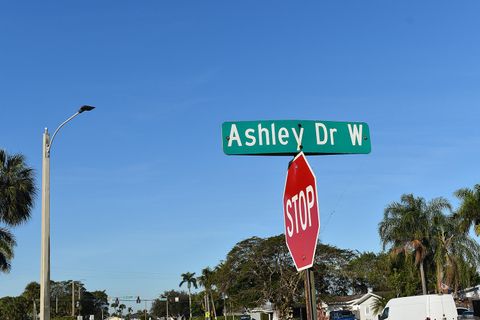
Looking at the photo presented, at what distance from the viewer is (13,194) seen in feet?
87.1

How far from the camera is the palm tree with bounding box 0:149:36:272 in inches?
1046

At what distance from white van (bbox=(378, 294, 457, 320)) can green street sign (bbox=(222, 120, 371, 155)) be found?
2941cm

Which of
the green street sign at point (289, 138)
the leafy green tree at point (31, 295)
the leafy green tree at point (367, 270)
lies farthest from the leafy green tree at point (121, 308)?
the green street sign at point (289, 138)

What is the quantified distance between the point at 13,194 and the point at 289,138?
79.3 feet

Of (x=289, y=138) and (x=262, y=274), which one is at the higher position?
(x=262, y=274)

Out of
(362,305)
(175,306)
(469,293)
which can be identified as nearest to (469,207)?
(469,293)

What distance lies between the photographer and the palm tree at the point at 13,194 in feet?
87.2

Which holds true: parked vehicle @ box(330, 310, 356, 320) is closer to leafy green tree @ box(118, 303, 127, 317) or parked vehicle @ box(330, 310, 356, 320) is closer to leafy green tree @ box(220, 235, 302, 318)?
leafy green tree @ box(220, 235, 302, 318)

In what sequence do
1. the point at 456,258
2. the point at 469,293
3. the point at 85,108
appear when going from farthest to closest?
1. the point at 469,293
2. the point at 456,258
3. the point at 85,108

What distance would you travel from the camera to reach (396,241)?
167 ft

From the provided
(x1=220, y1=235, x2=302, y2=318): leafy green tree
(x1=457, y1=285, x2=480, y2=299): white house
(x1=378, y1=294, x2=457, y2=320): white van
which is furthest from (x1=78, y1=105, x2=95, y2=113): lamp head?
(x1=457, y1=285, x2=480, y2=299): white house

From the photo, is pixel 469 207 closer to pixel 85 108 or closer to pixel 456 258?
pixel 456 258

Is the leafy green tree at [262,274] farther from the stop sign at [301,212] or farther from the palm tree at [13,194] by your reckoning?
the stop sign at [301,212]

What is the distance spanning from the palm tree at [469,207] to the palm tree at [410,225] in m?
8.86
